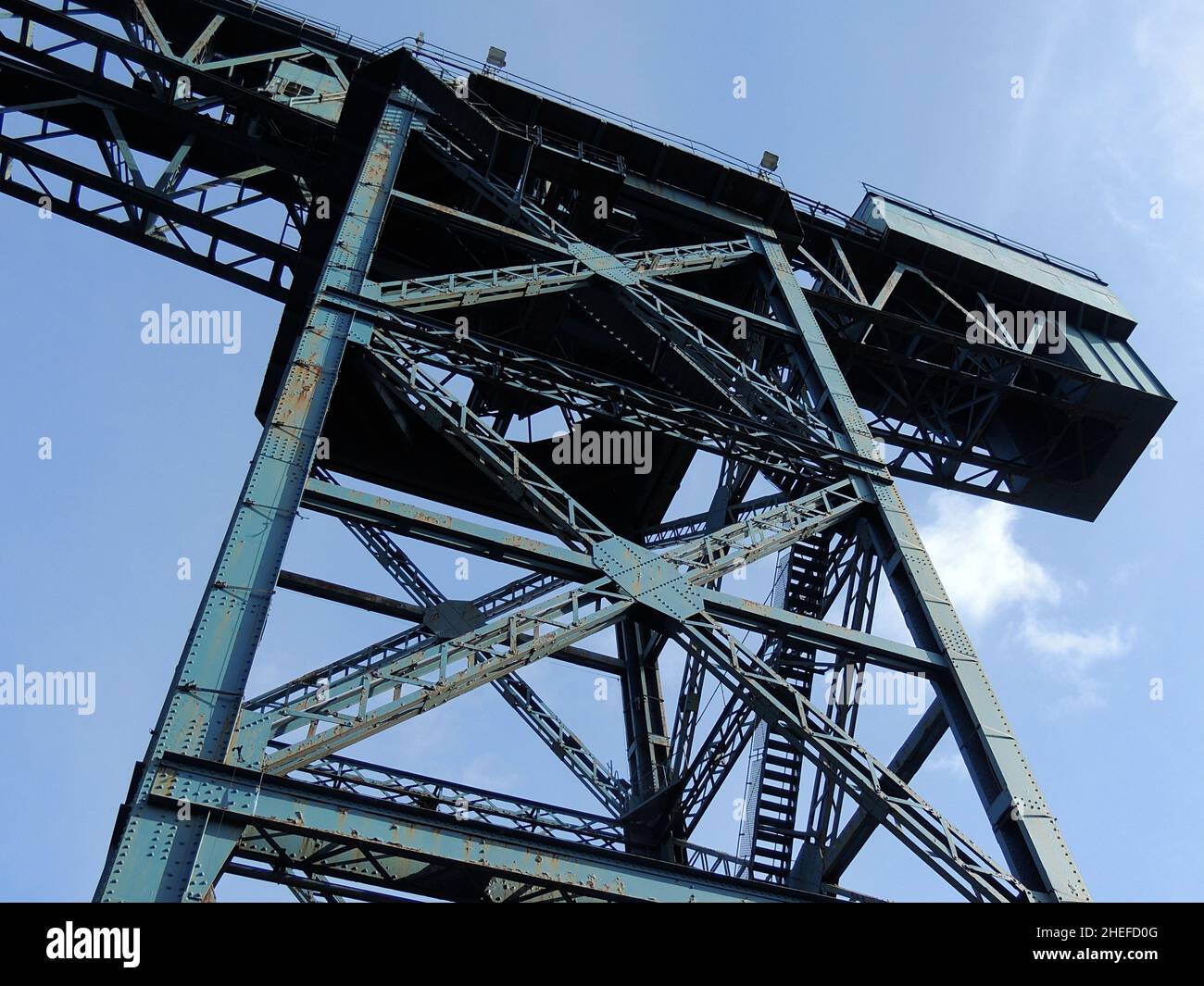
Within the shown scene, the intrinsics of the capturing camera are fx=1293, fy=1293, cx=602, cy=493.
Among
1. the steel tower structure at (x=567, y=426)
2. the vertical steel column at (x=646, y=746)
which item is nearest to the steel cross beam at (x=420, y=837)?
the steel tower structure at (x=567, y=426)

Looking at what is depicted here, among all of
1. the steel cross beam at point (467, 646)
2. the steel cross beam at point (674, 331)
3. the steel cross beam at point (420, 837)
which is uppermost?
the steel cross beam at point (674, 331)

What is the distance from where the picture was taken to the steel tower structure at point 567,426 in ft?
27.0

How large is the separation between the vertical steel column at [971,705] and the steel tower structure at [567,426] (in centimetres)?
3

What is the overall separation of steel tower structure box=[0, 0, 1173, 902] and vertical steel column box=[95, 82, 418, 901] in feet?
0.08

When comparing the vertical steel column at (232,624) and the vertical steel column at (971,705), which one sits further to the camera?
the vertical steel column at (971,705)

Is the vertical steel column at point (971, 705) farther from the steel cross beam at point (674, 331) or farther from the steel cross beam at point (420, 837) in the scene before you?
the steel cross beam at point (420, 837)

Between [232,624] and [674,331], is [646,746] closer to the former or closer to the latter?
[674,331]

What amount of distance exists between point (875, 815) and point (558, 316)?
8.06 m

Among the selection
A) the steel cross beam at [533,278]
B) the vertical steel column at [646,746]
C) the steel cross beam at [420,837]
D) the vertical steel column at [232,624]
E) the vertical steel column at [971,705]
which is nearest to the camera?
the vertical steel column at [232,624]
